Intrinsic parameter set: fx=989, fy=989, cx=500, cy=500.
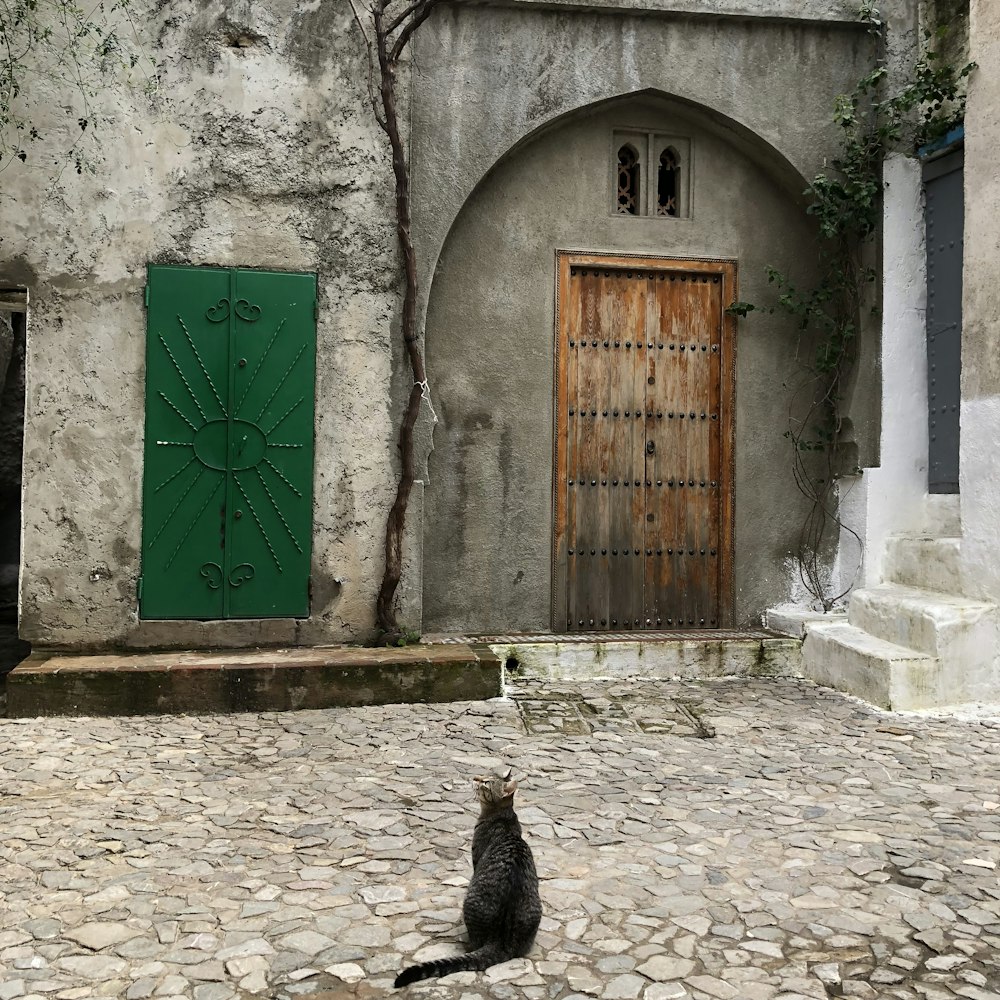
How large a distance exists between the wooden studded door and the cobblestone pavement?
1482mm

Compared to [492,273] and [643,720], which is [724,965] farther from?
[492,273]

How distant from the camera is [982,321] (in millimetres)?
6023

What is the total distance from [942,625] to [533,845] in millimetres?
3269

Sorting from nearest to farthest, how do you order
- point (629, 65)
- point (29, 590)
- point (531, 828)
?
point (531, 828)
point (29, 590)
point (629, 65)

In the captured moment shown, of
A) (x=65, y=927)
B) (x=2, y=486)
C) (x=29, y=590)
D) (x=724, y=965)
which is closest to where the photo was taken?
(x=724, y=965)

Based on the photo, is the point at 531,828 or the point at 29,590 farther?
the point at 29,590

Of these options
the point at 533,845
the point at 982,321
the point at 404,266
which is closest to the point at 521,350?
the point at 404,266

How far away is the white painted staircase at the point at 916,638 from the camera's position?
19.0ft

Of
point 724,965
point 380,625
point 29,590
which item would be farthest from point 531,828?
point 29,590

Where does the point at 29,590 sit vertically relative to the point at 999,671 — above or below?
above

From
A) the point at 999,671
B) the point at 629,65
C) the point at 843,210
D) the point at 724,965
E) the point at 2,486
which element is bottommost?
the point at 724,965

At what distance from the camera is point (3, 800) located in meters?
4.20

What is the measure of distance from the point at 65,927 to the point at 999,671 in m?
5.13

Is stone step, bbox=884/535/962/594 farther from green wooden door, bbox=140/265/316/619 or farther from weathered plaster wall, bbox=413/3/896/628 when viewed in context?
green wooden door, bbox=140/265/316/619
